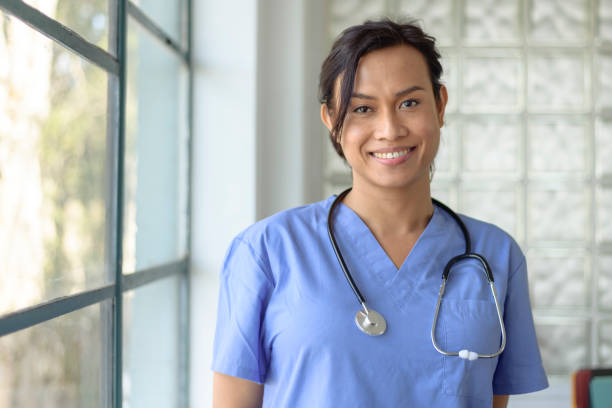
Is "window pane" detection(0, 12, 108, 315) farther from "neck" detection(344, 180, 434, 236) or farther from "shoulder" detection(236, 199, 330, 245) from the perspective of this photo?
"neck" detection(344, 180, 434, 236)

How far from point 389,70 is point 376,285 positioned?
338 millimetres

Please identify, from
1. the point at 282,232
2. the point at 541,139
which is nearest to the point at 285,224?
the point at 282,232

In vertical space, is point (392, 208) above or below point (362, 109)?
below

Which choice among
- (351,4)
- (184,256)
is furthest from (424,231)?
(351,4)

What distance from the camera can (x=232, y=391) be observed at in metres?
1.00

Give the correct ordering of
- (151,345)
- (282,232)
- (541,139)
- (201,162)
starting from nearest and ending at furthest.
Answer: (282,232), (151,345), (201,162), (541,139)

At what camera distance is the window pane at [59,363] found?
0.82m

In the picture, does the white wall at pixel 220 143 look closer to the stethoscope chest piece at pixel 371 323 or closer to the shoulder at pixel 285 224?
the shoulder at pixel 285 224

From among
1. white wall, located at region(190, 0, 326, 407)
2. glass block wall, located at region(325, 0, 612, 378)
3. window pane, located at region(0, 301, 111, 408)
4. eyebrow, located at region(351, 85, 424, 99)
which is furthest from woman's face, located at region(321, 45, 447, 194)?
glass block wall, located at region(325, 0, 612, 378)

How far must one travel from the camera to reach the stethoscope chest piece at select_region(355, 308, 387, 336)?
3.02ft

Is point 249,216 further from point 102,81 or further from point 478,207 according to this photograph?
point 478,207

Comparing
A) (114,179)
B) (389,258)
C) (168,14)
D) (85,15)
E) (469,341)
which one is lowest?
(469,341)

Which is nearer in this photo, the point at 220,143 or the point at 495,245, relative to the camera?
the point at 495,245

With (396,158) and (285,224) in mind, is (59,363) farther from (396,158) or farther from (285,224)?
(396,158)
